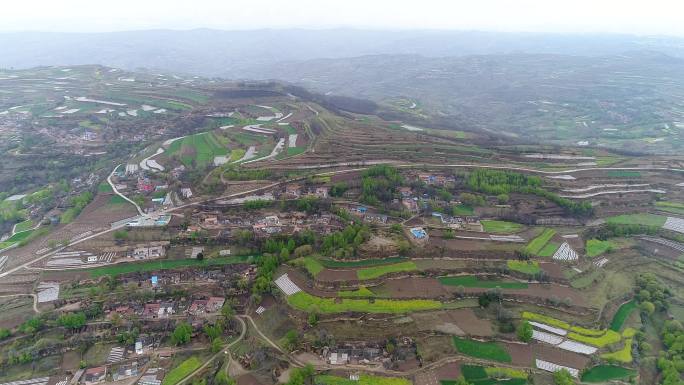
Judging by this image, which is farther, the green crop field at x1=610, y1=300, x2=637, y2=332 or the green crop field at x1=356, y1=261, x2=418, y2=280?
the green crop field at x1=356, y1=261, x2=418, y2=280

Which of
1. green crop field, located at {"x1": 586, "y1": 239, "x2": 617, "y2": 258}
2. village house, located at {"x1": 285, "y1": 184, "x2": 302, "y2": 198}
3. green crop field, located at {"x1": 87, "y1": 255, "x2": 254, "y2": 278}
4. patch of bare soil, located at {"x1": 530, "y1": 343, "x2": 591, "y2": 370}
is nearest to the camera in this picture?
patch of bare soil, located at {"x1": 530, "y1": 343, "x2": 591, "y2": 370}

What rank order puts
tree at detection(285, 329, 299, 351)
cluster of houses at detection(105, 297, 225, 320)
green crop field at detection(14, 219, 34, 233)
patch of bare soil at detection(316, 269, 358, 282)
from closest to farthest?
tree at detection(285, 329, 299, 351), cluster of houses at detection(105, 297, 225, 320), patch of bare soil at detection(316, 269, 358, 282), green crop field at detection(14, 219, 34, 233)

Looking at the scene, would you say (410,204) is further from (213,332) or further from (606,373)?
(213,332)

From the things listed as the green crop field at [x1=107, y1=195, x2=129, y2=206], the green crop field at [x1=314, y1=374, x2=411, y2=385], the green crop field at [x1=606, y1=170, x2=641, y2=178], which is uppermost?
the green crop field at [x1=606, y1=170, x2=641, y2=178]

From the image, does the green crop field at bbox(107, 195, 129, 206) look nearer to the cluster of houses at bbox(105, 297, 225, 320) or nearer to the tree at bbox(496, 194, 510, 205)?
Result: the cluster of houses at bbox(105, 297, 225, 320)

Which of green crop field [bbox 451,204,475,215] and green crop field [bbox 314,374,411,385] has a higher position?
green crop field [bbox 451,204,475,215]

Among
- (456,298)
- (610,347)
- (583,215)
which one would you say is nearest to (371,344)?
(456,298)

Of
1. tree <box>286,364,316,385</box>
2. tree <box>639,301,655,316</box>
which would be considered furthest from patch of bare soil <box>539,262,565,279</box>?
tree <box>286,364,316,385</box>
